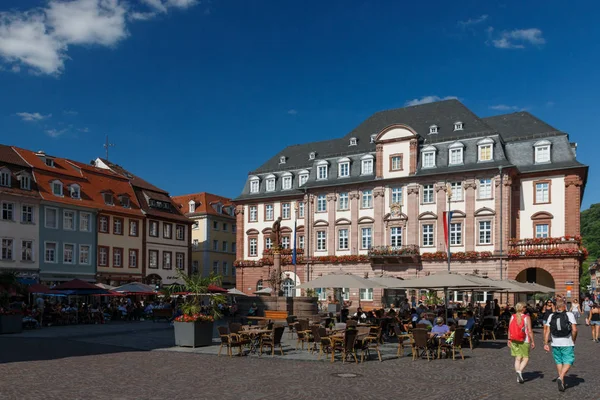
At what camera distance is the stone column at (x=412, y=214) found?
50875 millimetres

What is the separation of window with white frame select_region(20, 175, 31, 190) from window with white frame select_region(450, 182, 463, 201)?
2987cm

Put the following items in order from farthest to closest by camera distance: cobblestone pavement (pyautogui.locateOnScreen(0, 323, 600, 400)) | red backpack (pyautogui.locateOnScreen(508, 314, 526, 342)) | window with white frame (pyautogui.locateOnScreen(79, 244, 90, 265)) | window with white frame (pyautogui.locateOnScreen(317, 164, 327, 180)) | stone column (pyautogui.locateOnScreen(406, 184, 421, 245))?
window with white frame (pyautogui.locateOnScreen(317, 164, 327, 180)) → stone column (pyautogui.locateOnScreen(406, 184, 421, 245)) → window with white frame (pyautogui.locateOnScreen(79, 244, 90, 265)) → red backpack (pyautogui.locateOnScreen(508, 314, 526, 342)) → cobblestone pavement (pyautogui.locateOnScreen(0, 323, 600, 400))

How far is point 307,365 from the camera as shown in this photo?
54.5 feet

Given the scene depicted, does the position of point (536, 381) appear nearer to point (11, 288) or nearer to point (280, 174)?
point (11, 288)

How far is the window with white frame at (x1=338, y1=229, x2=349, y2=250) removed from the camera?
54.6m

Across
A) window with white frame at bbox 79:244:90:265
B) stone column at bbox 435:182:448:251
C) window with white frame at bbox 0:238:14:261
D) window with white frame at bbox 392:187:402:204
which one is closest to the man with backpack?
stone column at bbox 435:182:448:251

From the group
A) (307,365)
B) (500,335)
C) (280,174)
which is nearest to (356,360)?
(307,365)

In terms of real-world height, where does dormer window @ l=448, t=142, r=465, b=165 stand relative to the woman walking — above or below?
above

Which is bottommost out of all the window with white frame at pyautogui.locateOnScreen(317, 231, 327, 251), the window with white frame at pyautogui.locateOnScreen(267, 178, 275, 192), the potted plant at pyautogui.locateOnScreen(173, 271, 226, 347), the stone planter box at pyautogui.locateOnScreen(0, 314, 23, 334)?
the stone planter box at pyautogui.locateOnScreen(0, 314, 23, 334)

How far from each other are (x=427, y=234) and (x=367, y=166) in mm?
7496

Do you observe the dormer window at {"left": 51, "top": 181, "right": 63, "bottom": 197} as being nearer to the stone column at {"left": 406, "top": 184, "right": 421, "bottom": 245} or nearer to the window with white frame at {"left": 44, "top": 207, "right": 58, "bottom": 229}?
the window with white frame at {"left": 44, "top": 207, "right": 58, "bottom": 229}

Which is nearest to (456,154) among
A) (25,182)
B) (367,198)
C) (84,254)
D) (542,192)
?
(542,192)

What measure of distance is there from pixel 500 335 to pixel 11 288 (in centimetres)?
2102

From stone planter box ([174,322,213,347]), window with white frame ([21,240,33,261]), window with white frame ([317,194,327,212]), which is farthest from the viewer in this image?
window with white frame ([317,194,327,212])
